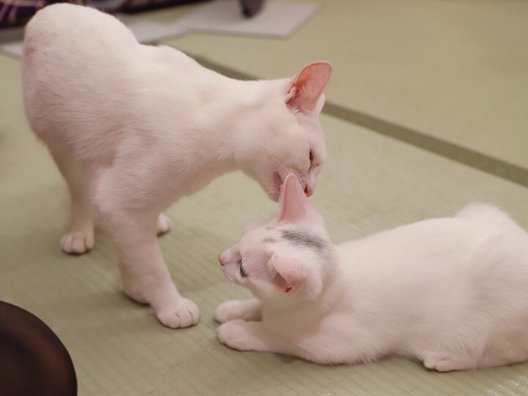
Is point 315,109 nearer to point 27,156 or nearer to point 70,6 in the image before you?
point 70,6

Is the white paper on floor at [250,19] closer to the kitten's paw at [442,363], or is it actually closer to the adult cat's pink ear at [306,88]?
the adult cat's pink ear at [306,88]

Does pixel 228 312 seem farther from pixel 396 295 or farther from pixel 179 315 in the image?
pixel 396 295

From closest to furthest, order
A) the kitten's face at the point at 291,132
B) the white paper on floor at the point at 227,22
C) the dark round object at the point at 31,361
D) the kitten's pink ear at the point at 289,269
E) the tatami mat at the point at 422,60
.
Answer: the dark round object at the point at 31,361 < the kitten's pink ear at the point at 289,269 < the kitten's face at the point at 291,132 < the tatami mat at the point at 422,60 < the white paper on floor at the point at 227,22

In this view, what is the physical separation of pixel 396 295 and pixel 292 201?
264 mm

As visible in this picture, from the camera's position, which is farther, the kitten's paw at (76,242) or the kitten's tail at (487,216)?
the kitten's paw at (76,242)

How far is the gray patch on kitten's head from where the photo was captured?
1182 millimetres

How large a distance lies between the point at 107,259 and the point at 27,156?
24.0 inches

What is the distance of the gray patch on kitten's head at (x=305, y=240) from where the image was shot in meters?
1.18

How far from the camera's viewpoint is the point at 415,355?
128cm

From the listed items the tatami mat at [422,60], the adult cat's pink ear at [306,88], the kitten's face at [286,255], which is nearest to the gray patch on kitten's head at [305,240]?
the kitten's face at [286,255]

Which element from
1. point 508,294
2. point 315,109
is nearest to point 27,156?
point 315,109

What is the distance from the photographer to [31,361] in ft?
3.22

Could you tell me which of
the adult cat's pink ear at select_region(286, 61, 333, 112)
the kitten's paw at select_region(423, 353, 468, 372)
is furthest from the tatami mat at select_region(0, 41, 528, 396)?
Answer: the adult cat's pink ear at select_region(286, 61, 333, 112)

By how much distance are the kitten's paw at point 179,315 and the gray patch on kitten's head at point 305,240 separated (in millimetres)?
323
